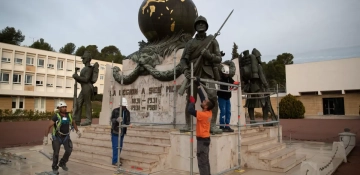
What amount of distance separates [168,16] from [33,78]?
119 feet

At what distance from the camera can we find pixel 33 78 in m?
39.2

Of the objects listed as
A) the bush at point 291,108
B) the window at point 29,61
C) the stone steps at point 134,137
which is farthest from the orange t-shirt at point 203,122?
the window at point 29,61

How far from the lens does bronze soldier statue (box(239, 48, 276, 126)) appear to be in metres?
9.54

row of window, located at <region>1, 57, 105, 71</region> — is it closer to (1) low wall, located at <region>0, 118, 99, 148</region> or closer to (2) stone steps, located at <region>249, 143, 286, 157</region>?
(1) low wall, located at <region>0, 118, 99, 148</region>

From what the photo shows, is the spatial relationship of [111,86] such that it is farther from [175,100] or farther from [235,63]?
[235,63]

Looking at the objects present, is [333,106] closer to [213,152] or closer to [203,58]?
[203,58]

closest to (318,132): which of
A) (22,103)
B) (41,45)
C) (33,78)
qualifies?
(22,103)

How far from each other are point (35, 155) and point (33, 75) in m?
35.3

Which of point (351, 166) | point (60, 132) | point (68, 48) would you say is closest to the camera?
point (60, 132)

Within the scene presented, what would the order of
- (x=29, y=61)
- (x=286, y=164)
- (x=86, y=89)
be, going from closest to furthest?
(x=286, y=164), (x=86, y=89), (x=29, y=61)

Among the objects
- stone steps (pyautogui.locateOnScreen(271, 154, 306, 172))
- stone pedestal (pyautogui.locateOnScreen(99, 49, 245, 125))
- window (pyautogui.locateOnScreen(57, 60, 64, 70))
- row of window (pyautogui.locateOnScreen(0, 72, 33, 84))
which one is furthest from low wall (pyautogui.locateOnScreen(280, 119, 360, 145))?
row of window (pyautogui.locateOnScreen(0, 72, 33, 84))

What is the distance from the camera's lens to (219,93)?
7395 mm

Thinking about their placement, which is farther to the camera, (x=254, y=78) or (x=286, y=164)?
(x=254, y=78)

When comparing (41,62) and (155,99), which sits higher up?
(41,62)
